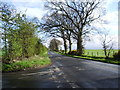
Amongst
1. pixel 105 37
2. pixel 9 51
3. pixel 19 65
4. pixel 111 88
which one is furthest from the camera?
pixel 105 37

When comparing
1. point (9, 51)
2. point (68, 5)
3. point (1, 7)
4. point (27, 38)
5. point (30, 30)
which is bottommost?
point (9, 51)

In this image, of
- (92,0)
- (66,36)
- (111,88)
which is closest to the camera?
(111,88)

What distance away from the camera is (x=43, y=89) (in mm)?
4727

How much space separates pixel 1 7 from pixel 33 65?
270 inches

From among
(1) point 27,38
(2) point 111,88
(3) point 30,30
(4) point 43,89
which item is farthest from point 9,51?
(2) point 111,88

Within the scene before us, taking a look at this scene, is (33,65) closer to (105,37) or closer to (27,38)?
(27,38)

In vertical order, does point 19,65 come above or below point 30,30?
below

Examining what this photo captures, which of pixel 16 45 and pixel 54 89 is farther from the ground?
pixel 16 45

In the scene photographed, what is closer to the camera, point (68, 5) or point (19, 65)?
point (19, 65)

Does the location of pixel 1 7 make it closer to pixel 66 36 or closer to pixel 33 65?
pixel 33 65

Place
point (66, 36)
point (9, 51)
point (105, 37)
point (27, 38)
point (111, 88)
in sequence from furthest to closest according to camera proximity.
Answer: point (66, 36)
point (105, 37)
point (27, 38)
point (9, 51)
point (111, 88)

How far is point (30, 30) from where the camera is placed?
15.2m

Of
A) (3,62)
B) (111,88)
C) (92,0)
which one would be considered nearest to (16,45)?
(3,62)

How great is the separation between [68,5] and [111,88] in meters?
24.4
